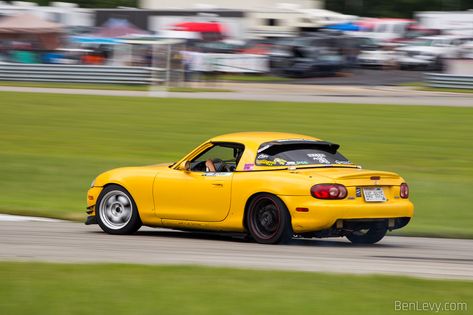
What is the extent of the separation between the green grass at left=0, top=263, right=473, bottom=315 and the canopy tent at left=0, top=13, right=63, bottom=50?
37828mm

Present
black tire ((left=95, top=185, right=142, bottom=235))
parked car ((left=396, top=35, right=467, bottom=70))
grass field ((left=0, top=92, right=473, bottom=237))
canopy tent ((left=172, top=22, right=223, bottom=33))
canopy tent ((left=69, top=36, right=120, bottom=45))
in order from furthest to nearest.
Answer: canopy tent ((left=172, top=22, right=223, bottom=33)), canopy tent ((left=69, top=36, right=120, bottom=45)), parked car ((left=396, top=35, right=467, bottom=70)), grass field ((left=0, top=92, right=473, bottom=237)), black tire ((left=95, top=185, right=142, bottom=235))

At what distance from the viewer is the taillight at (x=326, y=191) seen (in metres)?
9.77

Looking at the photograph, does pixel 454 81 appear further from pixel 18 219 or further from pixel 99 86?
pixel 18 219

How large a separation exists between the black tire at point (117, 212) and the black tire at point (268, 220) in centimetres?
166

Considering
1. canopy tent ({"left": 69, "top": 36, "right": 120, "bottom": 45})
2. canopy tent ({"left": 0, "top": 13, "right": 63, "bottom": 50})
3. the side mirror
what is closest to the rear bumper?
the side mirror

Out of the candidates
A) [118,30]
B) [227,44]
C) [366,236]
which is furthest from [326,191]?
[118,30]

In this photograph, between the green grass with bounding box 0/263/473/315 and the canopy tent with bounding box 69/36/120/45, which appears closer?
the green grass with bounding box 0/263/473/315

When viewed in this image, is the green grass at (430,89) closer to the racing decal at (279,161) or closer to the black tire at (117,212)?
the black tire at (117,212)

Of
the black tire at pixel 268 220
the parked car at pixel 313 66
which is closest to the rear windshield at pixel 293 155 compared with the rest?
the black tire at pixel 268 220

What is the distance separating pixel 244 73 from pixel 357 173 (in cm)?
3263

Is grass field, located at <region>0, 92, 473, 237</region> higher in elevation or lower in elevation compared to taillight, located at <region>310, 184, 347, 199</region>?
lower

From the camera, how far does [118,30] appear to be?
5012cm

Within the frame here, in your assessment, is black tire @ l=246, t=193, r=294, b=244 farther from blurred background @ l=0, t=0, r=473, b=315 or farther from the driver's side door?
the driver's side door

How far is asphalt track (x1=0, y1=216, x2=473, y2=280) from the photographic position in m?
8.52
